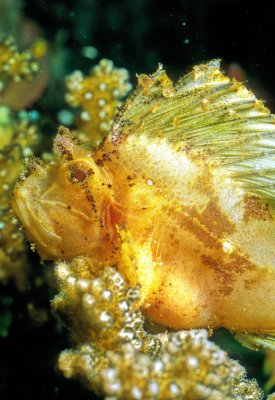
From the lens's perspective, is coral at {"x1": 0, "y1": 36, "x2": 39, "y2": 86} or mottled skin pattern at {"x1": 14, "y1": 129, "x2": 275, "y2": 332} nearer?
mottled skin pattern at {"x1": 14, "y1": 129, "x2": 275, "y2": 332}

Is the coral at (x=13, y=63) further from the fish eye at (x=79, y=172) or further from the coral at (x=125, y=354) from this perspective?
the coral at (x=125, y=354)

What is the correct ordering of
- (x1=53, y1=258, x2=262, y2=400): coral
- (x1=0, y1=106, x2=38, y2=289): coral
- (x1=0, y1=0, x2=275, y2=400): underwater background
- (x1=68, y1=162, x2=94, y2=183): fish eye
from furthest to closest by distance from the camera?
(x1=0, y1=0, x2=275, y2=400): underwater background
(x1=0, y1=106, x2=38, y2=289): coral
(x1=68, y1=162, x2=94, y2=183): fish eye
(x1=53, y1=258, x2=262, y2=400): coral

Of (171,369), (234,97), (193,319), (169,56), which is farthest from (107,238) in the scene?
(169,56)

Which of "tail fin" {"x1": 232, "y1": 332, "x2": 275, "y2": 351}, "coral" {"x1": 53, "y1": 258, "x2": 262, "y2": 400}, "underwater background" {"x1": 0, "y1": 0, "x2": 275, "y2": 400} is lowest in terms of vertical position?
"coral" {"x1": 53, "y1": 258, "x2": 262, "y2": 400}

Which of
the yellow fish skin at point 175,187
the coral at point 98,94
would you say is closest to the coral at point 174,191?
the yellow fish skin at point 175,187

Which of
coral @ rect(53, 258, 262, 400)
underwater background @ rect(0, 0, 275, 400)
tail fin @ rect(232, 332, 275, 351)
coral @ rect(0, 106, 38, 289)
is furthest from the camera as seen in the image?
underwater background @ rect(0, 0, 275, 400)

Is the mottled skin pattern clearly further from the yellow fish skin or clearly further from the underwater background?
the underwater background

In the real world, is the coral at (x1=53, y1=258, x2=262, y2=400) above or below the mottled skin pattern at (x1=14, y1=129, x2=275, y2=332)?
below

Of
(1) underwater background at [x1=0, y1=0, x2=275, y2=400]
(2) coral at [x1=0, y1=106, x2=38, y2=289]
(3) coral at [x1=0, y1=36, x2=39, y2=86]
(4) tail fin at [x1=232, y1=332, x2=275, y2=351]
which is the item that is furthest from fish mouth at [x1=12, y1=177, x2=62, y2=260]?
(3) coral at [x1=0, y1=36, x2=39, y2=86]
